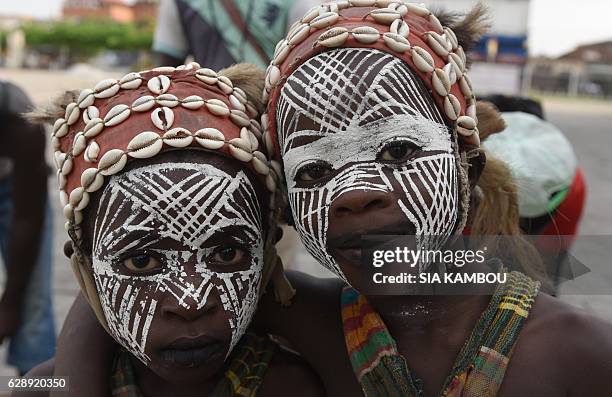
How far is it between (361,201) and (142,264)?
0.48 metres

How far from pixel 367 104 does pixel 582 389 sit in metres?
0.72

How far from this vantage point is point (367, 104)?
1426 mm

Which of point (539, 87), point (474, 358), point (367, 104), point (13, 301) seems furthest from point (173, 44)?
point (539, 87)

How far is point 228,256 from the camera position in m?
1.56

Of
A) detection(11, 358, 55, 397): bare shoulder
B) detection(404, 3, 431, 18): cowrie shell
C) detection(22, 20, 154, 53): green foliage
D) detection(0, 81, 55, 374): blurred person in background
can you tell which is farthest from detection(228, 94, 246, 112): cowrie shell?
detection(22, 20, 154, 53): green foliage

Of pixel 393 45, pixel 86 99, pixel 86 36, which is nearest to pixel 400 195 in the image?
pixel 393 45

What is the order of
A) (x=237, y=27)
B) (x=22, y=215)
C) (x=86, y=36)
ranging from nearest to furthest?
1. (x=237, y=27)
2. (x=22, y=215)
3. (x=86, y=36)

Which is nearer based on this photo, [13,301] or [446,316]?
[446,316]

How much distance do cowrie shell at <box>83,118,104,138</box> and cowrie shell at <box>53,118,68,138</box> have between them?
0.11 metres

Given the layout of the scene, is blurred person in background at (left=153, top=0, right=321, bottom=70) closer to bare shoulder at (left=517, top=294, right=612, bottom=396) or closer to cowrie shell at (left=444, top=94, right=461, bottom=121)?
cowrie shell at (left=444, top=94, right=461, bottom=121)

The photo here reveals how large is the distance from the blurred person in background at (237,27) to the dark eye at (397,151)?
50.9 inches

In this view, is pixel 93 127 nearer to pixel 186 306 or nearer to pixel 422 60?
pixel 186 306

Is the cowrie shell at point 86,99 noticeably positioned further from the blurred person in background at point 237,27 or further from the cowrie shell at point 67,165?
the blurred person in background at point 237,27

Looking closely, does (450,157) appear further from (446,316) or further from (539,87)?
(539,87)
